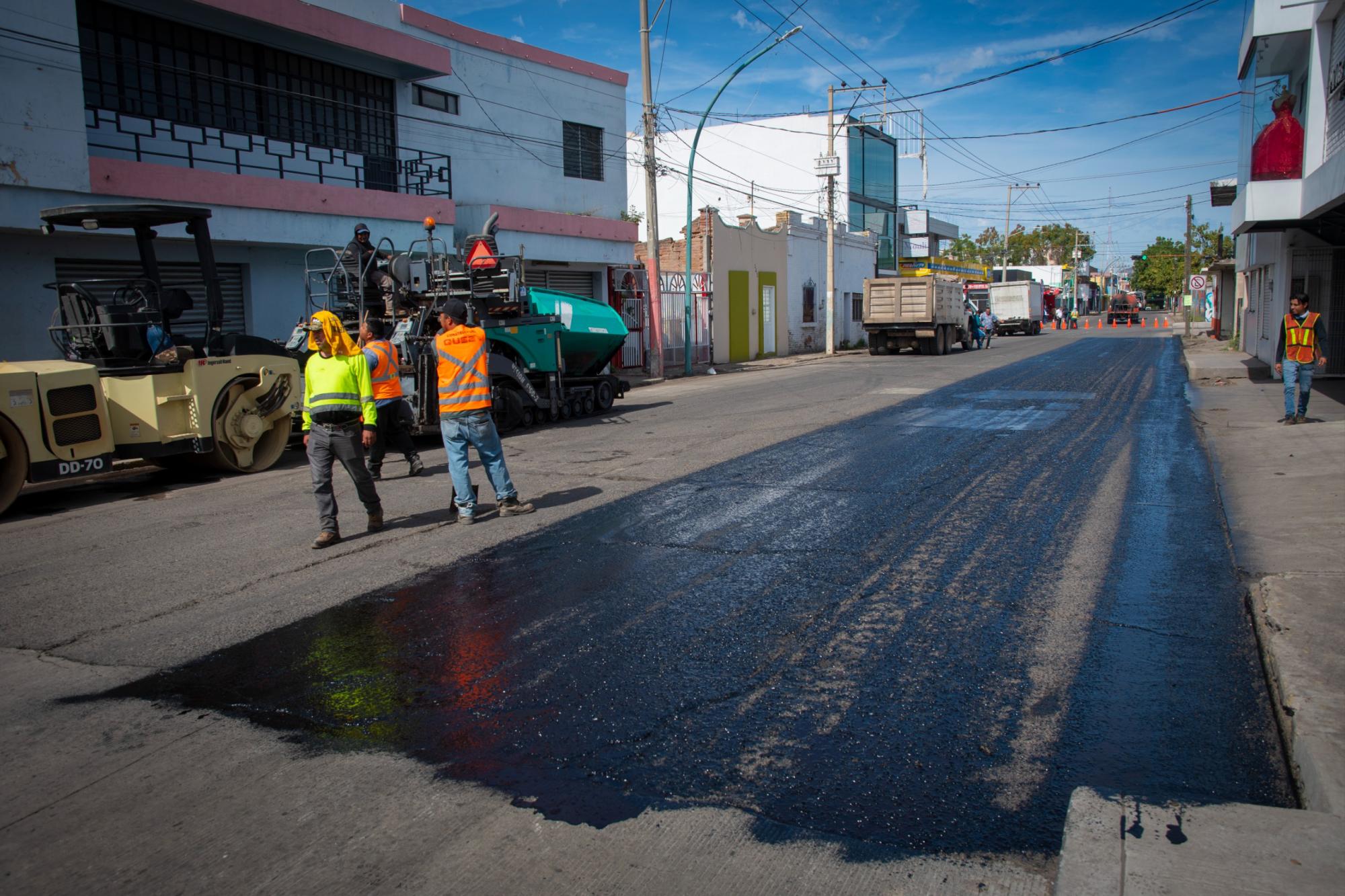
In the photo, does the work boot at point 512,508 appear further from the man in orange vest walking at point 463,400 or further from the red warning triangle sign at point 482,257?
the red warning triangle sign at point 482,257

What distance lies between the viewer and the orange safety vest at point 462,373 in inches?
321

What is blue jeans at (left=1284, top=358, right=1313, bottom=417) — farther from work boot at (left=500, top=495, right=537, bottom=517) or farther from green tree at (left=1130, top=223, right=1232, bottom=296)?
green tree at (left=1130, top=223, right=1232, bottom=296)

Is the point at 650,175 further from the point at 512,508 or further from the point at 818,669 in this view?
the point at 818,669

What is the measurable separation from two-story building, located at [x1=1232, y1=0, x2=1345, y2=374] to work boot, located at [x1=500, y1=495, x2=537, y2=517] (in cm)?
1074

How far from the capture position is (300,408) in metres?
12.0

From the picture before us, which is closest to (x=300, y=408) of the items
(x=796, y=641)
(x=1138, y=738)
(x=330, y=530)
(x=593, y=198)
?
(x=330, y=530)

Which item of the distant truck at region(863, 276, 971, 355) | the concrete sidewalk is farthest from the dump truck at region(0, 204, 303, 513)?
the distant truck at region(863, 276, 971, 355)

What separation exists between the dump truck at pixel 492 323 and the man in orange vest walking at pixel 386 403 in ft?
1.82

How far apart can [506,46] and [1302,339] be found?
18.7 m

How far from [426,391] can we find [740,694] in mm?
8992

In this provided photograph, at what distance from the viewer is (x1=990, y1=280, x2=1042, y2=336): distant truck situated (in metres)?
54.4

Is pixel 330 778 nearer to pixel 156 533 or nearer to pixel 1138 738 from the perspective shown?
pixel 1138 738

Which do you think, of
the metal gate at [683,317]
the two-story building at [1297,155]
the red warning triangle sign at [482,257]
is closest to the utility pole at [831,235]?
the metal gate at [683,317]

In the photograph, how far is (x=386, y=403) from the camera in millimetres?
10914
